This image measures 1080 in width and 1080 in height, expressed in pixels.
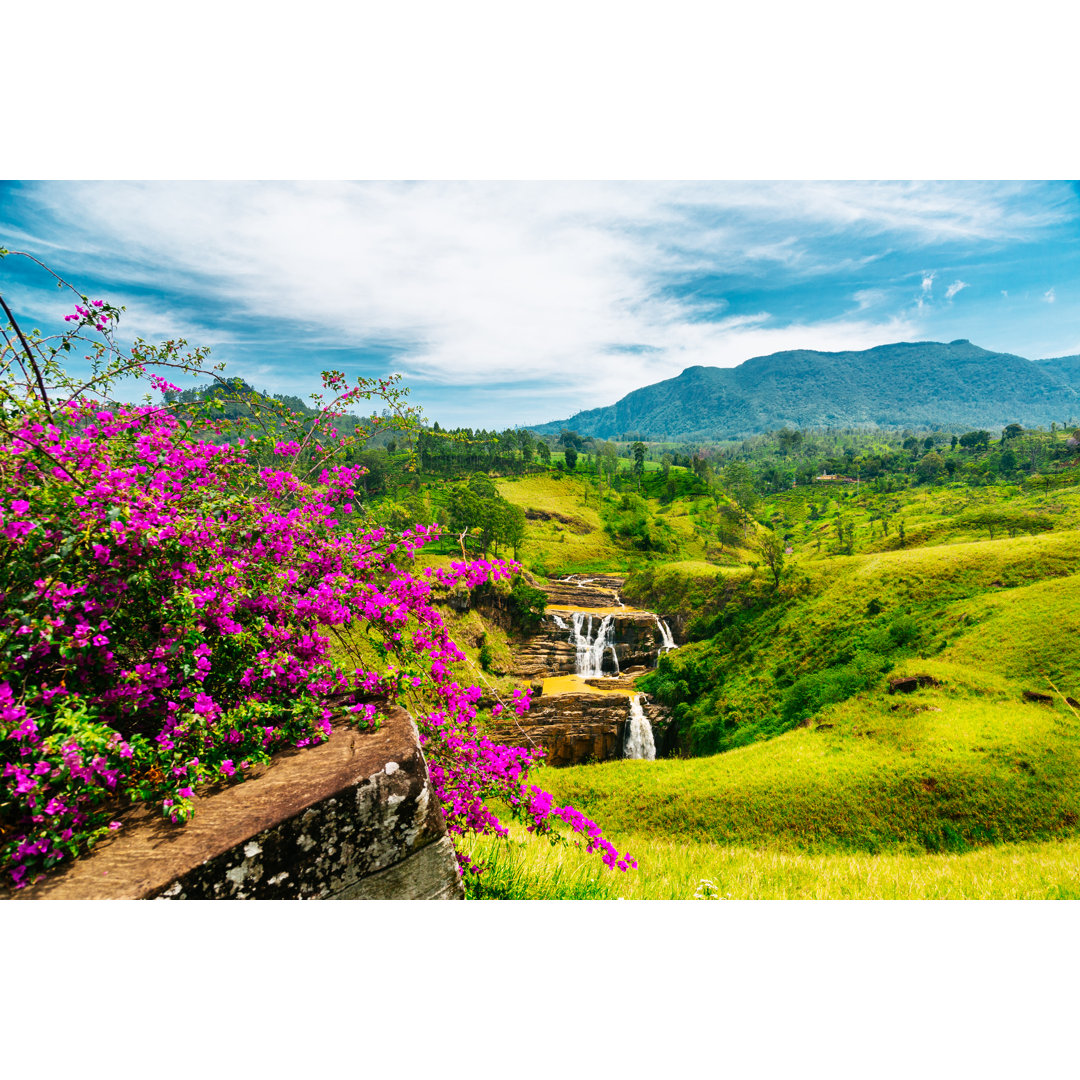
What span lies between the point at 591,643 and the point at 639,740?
11428mm

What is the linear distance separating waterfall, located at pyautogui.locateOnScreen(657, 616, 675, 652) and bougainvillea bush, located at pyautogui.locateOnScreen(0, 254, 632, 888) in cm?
3361

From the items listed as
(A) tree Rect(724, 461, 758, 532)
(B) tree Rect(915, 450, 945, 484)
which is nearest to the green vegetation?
(A) tree Rect(724, 461, 758, 532)

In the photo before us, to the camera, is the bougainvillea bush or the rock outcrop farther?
the rock outcrop

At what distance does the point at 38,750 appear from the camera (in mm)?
2400

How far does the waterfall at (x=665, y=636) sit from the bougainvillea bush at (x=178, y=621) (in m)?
33.6

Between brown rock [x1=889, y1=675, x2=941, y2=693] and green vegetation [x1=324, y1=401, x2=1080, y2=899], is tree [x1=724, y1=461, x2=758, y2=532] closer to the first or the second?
green vegetation [x1=324, y1=401, x2=1080, y2=899]

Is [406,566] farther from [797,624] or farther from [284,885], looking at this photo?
[797,624]

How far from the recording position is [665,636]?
122 ft

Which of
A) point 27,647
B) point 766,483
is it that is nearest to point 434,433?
point 27,647

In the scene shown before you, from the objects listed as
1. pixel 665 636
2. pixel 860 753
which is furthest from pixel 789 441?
pixel 860 753

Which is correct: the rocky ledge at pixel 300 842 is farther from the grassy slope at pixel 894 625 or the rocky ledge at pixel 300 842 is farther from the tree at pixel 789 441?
the tree at pixel 789 441

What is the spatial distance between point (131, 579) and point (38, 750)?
3.24ft

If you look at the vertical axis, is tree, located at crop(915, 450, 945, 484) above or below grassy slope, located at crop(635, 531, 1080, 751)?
above

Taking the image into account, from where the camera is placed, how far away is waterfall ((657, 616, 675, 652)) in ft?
120
